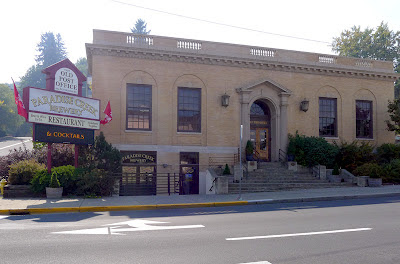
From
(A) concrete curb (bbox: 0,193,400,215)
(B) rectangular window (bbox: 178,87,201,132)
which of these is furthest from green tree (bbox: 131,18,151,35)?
(A) concrete curb (bbox: 0,193,400,215)

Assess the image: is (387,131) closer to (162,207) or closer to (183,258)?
(162,207)

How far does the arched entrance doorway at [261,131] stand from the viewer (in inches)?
853

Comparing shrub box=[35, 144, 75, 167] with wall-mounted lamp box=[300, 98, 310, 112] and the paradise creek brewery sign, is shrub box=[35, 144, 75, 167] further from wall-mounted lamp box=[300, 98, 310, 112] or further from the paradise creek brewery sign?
wall-mounted lamp box=[300, 98, 310, 112]

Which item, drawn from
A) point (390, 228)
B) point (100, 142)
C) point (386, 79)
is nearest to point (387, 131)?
point (386, 79)

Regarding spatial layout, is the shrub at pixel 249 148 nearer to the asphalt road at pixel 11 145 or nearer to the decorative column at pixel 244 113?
the decorative column at pixel 244 113

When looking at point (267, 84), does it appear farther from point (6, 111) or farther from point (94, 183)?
point (6, 111)

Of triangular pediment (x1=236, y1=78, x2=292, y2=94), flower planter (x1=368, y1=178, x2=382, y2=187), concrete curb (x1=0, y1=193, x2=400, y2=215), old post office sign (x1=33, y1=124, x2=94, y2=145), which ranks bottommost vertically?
concrete curb (x1=0, y1=193, x2=400, y2=215)

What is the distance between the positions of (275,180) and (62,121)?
36.7 feet

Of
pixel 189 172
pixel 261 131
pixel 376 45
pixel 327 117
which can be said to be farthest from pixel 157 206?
pixel 376 45

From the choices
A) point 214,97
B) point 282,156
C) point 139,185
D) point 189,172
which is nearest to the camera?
point 139,185

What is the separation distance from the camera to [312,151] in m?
20.2

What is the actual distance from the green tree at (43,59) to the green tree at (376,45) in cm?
5926

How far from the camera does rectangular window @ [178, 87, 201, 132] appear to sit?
20031 millimetres

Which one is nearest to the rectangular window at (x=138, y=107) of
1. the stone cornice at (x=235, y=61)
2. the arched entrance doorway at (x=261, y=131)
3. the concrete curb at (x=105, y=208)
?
the stone cornice at (x=235, y=61)
